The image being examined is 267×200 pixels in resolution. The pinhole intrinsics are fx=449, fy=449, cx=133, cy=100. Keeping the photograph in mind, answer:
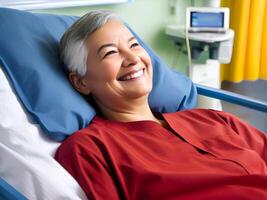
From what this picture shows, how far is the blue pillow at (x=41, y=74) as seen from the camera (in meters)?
1.30

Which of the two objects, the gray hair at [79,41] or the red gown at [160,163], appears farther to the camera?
the gray hair at [79,41]

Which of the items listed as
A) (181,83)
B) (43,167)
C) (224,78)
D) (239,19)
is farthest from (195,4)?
(43,167)

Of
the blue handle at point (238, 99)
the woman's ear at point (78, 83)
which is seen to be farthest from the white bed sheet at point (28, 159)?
the blue handle at point (238, 99)

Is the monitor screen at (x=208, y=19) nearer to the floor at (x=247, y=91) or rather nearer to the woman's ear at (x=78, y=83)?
the floor at (x=247, y=91)

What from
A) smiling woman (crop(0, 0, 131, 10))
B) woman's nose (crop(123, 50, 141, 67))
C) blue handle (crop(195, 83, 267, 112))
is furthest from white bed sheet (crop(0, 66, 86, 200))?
blue handle (crop(195, 83, 267, 112))

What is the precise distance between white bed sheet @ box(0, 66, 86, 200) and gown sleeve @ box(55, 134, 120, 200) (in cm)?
2

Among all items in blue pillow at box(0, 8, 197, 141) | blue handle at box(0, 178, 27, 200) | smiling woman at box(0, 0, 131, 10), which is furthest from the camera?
smiling woman at box(0, 0, 131, 10)

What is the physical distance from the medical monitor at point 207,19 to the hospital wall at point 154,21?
0.20 metres

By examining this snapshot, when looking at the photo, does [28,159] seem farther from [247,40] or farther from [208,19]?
[247,40]

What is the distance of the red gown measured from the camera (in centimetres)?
115

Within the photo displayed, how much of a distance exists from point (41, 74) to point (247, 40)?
209 cm

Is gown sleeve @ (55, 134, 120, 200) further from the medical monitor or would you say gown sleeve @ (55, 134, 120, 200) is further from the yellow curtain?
the yellow curtain

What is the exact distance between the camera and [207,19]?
8.07 feet

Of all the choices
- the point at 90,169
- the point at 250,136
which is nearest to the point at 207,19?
the point at 250,136
